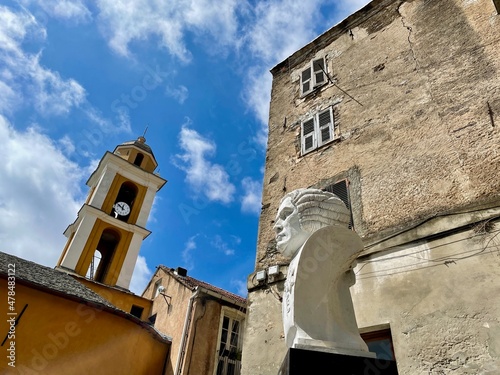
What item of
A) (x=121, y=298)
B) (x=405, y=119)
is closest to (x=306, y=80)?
(x=405, y=119)

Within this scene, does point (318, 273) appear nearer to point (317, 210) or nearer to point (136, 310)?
point (317, 210)

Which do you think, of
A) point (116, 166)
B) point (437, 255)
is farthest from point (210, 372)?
point (116, 166)

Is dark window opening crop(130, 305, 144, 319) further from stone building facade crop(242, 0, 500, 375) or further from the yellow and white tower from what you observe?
stone building facade crop(242, 0, 500, 375)

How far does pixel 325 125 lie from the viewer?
28.8 feet

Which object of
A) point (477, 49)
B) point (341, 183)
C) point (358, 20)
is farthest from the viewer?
point (358, 20)

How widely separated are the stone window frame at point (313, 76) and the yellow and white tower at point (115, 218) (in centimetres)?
1523

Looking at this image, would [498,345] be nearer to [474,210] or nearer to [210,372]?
[474,210]

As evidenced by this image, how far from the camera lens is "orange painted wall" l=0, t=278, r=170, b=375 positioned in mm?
9000

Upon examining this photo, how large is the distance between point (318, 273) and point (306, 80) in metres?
8.37

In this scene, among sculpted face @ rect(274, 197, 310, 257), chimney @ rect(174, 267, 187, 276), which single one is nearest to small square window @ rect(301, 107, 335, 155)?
sculpted face @ rect(274, 197, 310, 257)

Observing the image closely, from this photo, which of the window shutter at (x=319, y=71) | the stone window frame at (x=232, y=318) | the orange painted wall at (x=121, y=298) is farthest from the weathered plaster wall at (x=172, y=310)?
the window shutter at (x=319, y=71)

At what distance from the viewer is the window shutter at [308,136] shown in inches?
343

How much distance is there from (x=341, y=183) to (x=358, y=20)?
5.29 meters

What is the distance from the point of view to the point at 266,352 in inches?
247
